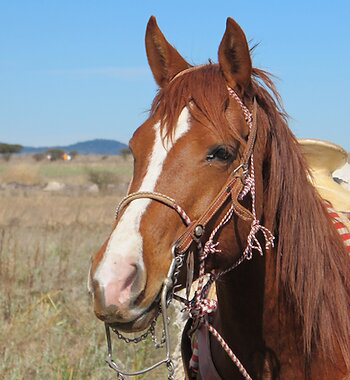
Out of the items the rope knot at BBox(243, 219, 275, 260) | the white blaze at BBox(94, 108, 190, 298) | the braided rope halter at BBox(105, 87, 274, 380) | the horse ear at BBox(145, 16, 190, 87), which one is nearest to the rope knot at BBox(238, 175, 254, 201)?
the braided rope halter at BBox(105, 87, 274, 380)

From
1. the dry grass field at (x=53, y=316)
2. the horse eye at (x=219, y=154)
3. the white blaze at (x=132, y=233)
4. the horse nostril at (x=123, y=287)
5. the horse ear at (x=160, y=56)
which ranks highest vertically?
the horse ear at (x=160, y=56)

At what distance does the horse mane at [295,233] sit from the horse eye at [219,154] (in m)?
0.18

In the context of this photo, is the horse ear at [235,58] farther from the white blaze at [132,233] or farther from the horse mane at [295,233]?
the white blaze at [132,233]

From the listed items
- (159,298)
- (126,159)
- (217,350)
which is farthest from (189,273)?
(126,159)

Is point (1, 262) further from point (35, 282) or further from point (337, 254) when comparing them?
point (337, 254)

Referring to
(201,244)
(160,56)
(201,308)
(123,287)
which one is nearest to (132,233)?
(123,287)

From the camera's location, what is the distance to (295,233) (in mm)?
2516

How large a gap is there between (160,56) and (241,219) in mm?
773

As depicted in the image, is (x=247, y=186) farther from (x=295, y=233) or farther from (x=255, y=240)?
(x=295, y=233)

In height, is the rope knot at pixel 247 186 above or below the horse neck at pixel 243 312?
above

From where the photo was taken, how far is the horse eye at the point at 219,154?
227 centimetres

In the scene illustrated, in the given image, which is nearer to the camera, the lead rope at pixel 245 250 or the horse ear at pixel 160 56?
the lead rope at pixel 245 250

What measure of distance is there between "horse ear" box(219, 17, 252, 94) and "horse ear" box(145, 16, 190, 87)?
25 cm

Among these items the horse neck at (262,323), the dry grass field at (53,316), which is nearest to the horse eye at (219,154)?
the horse neck at (262,323)
